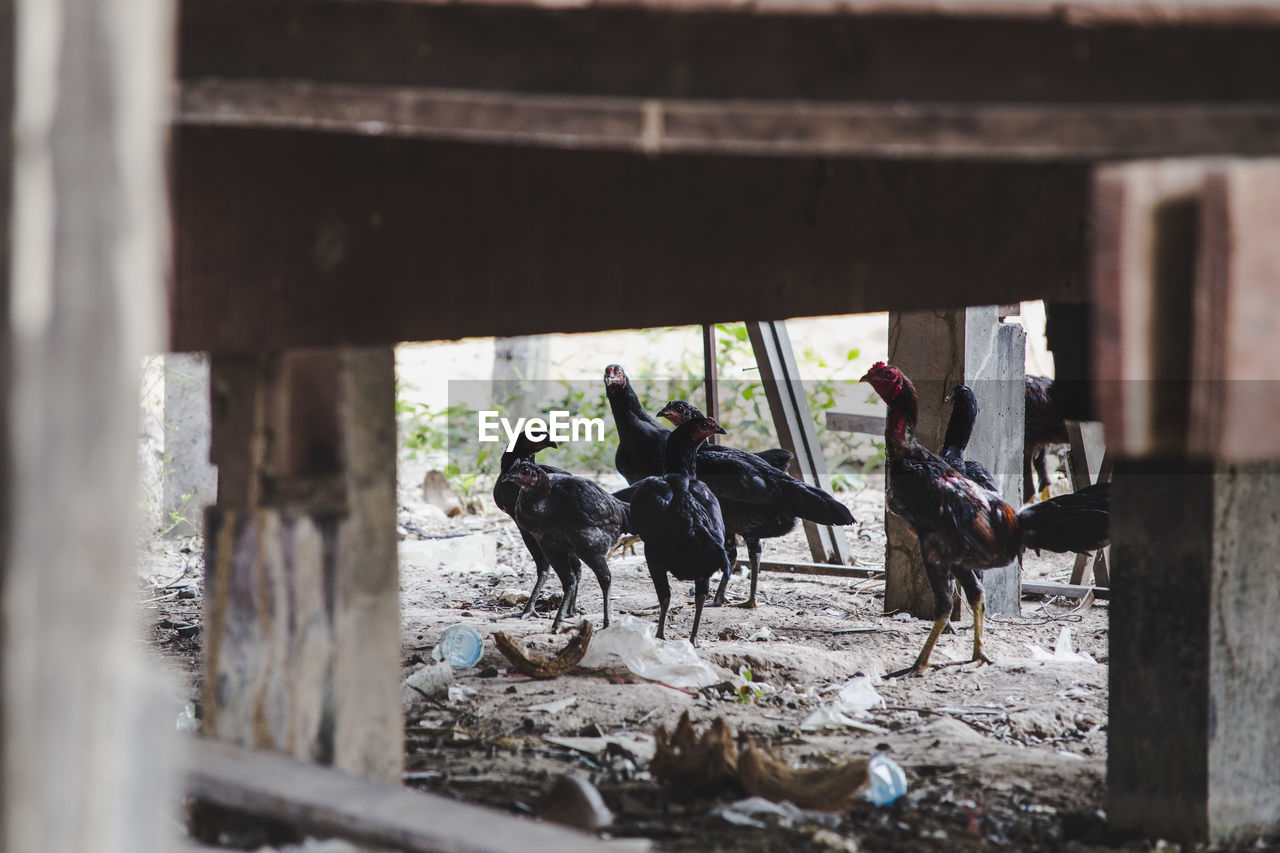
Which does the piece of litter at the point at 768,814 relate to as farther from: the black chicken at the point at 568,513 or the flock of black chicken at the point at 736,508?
the black chicken at the point at 568,513

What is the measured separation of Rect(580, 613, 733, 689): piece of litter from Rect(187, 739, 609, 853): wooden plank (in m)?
2.83

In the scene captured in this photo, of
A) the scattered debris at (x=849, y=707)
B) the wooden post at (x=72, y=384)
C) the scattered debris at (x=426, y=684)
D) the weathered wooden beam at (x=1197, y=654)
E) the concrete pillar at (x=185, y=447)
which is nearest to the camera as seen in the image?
the wooden post at (x=72, y=384)

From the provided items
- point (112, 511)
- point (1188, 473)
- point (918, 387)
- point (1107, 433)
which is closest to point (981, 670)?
point (918, 387)

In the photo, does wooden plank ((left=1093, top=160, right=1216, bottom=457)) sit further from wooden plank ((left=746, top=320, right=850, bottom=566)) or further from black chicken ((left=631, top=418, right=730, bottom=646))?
wooden plank ((left=746, top=320, right=850, bottom=566))

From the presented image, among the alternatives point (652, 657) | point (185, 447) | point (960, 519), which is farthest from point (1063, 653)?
point (185, 447)

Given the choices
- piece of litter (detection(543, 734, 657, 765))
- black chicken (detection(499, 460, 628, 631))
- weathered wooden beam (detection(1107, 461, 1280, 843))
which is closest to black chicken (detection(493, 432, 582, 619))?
black chicken (detection(499, 460, 628, 631))

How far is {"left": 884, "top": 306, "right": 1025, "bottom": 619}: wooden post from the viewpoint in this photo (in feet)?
21.1

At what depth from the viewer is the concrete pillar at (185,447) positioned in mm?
8438

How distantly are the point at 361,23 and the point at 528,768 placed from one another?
8.38ft

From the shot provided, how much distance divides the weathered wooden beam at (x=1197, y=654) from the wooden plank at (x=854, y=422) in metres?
5.06

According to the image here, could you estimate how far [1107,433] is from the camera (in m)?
1.35

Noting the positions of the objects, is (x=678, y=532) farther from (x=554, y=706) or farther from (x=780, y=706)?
(x=554, y=706)

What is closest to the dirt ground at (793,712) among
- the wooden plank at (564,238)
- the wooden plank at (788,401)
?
the wooden plank at (788,401)

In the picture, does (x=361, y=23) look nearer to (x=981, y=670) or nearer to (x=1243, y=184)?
(x=1243, y=184)
